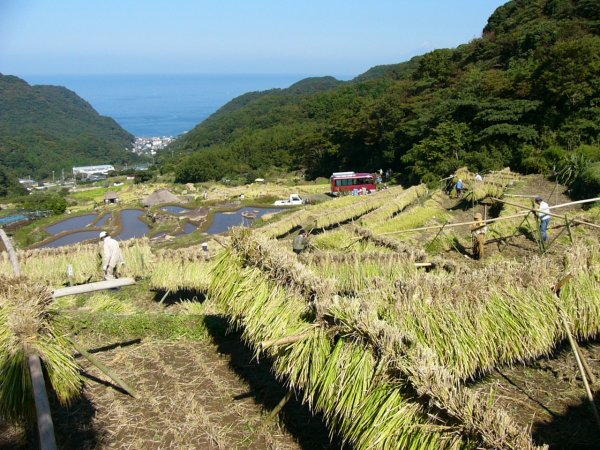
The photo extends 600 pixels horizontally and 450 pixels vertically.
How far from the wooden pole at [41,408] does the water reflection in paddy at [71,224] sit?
3833 cm

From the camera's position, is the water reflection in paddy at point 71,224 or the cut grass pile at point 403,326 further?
the water reflection in paddy at point 71,224

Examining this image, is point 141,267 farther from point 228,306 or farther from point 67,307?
point 228,306

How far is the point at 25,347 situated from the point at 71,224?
137 feet

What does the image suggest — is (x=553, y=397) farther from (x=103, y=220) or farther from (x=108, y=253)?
(x=103, y=220)

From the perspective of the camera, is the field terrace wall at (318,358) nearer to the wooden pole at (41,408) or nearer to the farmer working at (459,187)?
the wooden pole at (41,408)

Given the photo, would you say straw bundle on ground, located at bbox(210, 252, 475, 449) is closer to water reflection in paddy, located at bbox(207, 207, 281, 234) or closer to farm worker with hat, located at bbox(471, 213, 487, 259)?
farm worker with hat, located at bbox(471, 213, 487, 259)

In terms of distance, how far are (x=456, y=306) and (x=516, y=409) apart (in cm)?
134

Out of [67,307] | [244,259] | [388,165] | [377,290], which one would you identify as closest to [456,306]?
[377,290]

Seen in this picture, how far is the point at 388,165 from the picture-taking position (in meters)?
53.2

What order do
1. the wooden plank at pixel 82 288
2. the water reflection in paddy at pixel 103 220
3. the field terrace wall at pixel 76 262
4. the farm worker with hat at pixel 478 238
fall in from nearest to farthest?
the wooden plank at pixel 82 288
the farm worker with hat at pixel 478 238
the field terrace wall at pixel 76 262
the water reflection in paddy at pixel 103 220

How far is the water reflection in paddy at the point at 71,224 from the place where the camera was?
3975 cm

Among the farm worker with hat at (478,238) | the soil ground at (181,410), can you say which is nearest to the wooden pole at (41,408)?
the soil ground at (181,410)

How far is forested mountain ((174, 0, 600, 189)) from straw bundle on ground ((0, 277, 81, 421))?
18.7 meters

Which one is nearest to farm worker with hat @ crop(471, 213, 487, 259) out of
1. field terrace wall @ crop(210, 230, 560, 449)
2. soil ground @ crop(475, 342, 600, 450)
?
soil ground @ crop(475, 342, 600, 450)
